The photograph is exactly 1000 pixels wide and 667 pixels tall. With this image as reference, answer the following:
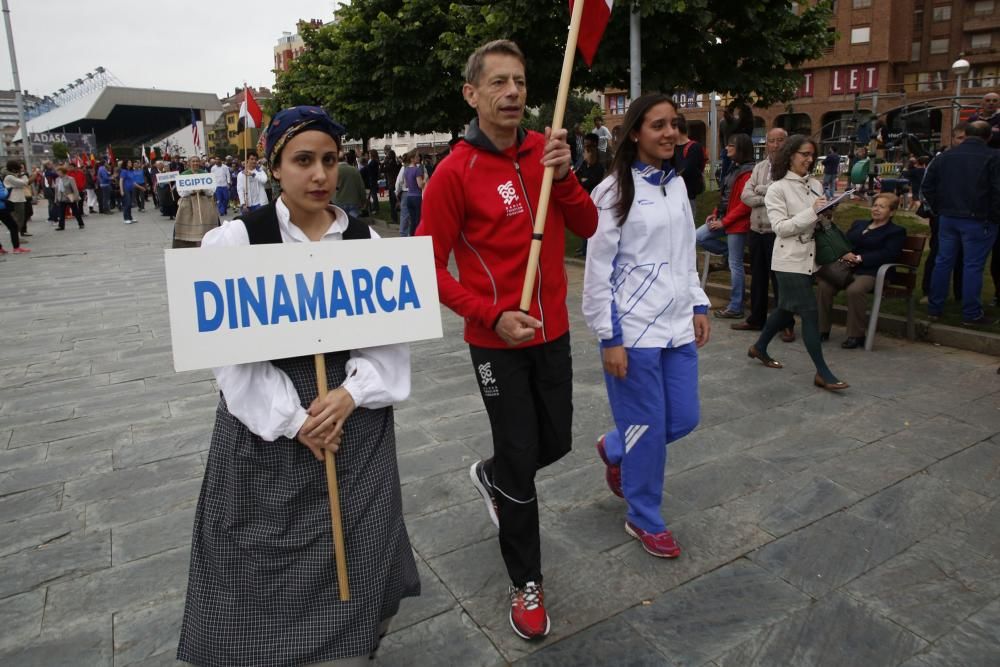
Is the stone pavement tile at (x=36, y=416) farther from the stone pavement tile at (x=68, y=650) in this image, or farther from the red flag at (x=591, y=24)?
the red flag at (x=591, y=24)

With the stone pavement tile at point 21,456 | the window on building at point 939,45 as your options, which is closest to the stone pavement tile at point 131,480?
the stone pavement tile at point 21,456

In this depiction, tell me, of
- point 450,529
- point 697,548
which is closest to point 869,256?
point 697,548

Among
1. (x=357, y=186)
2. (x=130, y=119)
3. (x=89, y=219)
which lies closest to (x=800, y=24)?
(x=357, y=186)

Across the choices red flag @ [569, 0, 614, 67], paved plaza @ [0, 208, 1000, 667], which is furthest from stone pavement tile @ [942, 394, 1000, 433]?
red flag @ [569, 0, 614, 67]

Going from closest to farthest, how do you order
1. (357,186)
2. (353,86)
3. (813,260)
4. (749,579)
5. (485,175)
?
(485,175), (749,579), (813,260), (357,186), (353,86)

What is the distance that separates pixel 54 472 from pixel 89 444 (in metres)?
0.45

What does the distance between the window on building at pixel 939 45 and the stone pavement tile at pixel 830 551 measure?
61.6 m

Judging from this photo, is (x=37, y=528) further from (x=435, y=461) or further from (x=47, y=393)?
(x=47, y=393)

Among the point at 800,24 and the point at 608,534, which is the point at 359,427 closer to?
the point at 608,534

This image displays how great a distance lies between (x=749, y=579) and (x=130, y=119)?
96495 millimetres

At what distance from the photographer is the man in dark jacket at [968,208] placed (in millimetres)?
6730

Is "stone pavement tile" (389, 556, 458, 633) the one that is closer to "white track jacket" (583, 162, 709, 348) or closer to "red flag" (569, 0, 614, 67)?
"white track jacket" (583, 162, 709, 348)

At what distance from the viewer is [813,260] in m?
5.76

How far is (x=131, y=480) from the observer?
425cm
